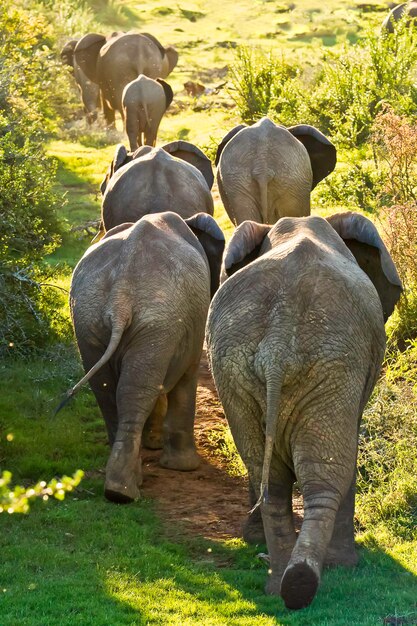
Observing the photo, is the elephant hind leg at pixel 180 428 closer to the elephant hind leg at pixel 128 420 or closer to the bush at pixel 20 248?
the elephant hind leg at pixel 128 420

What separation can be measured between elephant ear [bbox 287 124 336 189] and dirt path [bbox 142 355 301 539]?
12.2 ft

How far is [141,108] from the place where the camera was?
1995 centimetres

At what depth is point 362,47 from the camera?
1938 centimetres

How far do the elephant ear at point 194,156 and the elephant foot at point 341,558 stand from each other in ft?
21.2

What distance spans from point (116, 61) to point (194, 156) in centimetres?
1274

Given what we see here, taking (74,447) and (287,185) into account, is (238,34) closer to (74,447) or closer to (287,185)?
(287,185)

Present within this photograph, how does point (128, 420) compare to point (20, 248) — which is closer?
point (128, 420)

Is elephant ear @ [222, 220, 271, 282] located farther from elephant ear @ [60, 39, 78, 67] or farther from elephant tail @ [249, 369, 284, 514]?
elephant ear @ [60, 39, 78, 67]

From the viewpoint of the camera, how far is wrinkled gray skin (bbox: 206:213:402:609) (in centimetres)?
569

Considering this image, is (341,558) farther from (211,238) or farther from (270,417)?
(211,238)

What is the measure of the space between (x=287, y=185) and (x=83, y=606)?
6.09m

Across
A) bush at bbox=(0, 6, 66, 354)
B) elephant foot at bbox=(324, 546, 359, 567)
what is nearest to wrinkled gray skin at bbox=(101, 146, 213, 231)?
bush at bbox=(0, 6, 66, 354)

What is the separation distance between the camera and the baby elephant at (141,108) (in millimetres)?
19906

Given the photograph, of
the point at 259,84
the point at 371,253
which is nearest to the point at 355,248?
the point at 371,253
